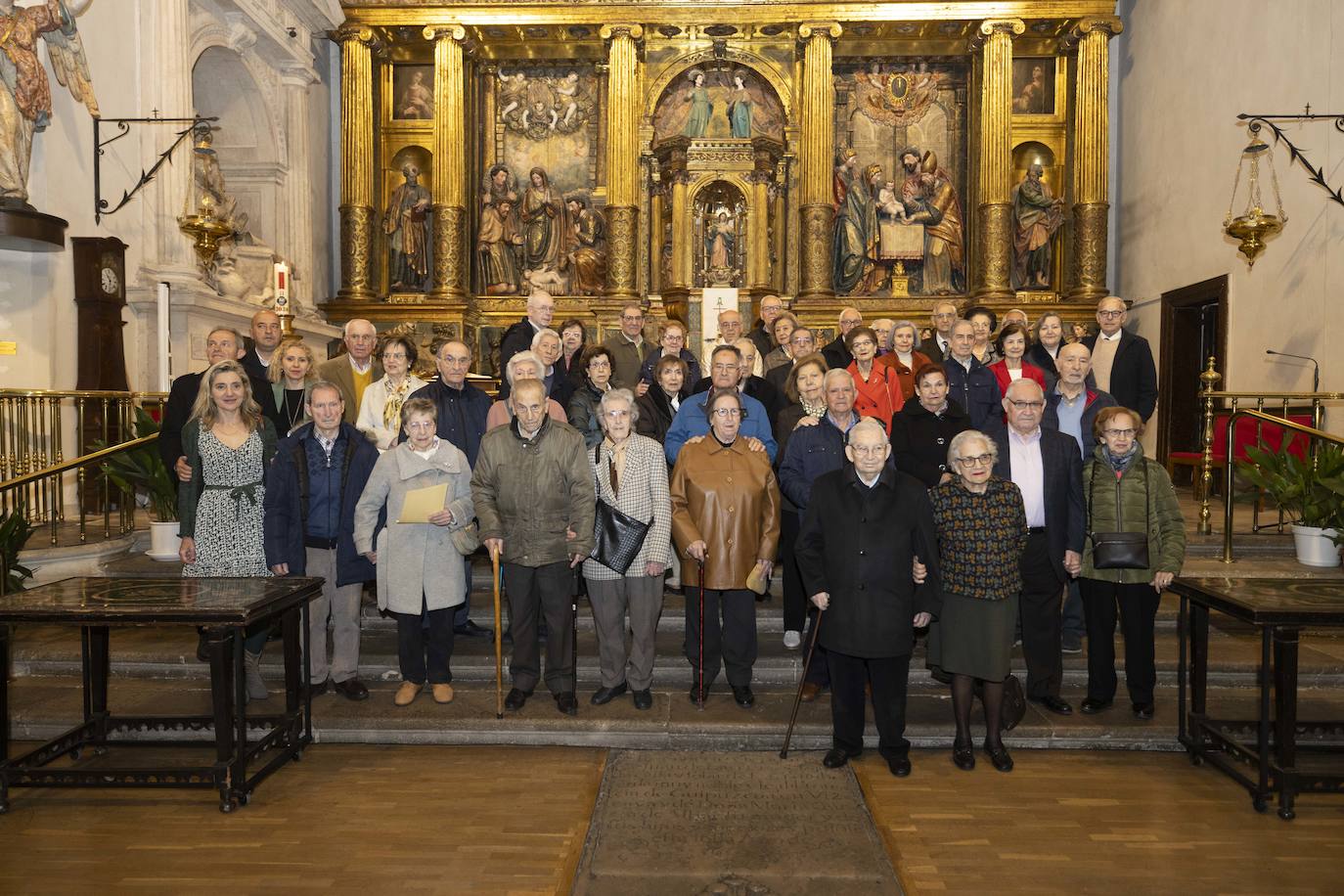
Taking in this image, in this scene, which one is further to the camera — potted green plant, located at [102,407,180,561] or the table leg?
potted green plant, located at [102,407,180,561]

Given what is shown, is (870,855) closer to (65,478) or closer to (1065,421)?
(1065,421)

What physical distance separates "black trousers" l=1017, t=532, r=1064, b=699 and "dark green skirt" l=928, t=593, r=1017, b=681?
429 millimetres

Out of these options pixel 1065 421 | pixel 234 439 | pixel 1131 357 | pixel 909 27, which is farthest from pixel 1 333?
pixel 909 27

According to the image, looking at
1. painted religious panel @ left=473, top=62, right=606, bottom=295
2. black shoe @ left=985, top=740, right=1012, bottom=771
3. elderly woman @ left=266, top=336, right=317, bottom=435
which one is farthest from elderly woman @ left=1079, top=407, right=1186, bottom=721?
painted religious panel @ left=473, top=62, right=606, bottom=295

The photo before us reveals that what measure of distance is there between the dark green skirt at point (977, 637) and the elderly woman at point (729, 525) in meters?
0.94

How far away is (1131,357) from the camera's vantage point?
6.46 meters

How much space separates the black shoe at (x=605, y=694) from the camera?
4.91 meters

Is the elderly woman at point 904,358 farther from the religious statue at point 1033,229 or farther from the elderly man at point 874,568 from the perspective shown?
the religious statue at point 1033,229

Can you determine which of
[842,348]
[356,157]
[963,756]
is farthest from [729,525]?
[356,157]

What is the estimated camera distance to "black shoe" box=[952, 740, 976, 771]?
4.35 meters

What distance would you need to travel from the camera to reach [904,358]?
20.6ft

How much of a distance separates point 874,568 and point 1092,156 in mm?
11551

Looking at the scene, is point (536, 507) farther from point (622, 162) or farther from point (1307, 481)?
point (622, 162)

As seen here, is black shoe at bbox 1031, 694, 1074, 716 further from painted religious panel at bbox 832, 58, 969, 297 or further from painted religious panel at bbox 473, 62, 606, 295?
painted religious panel at bbox 473, 62, 606, 295
